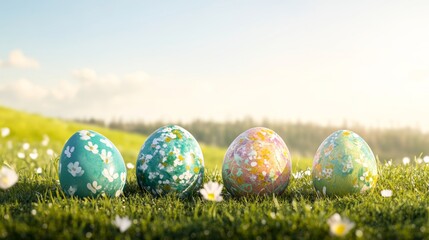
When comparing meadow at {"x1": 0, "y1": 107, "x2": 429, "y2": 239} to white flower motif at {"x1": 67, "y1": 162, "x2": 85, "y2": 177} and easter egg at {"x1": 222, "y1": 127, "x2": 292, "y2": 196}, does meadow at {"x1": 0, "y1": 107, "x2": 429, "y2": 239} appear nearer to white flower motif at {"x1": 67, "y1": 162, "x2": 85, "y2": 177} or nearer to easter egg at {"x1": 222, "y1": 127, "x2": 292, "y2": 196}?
easter egg at {"x1": 222, "y1": 127, "x2": 292, "y2": 196}

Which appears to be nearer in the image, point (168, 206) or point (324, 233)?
point (324, 233)

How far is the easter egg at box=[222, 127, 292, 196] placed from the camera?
16.6ft

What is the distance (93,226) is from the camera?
3.86m

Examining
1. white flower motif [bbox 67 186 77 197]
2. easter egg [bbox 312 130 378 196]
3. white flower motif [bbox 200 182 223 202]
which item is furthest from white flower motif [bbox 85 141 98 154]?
easter egg [bbox 312 130 378 196]

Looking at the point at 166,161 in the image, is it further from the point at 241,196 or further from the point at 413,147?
the point at 413,147

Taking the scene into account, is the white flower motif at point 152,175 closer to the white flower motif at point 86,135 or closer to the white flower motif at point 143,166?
the white flower motif at point 143,166

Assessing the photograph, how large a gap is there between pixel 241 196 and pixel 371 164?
1405 millimetres

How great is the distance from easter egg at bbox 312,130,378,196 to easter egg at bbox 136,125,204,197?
128cm

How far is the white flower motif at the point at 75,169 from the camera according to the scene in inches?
193

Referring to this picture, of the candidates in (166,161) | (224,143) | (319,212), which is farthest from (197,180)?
(224,143)

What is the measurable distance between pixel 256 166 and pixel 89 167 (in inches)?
65.5

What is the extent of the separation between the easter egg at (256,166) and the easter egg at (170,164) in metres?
0.35

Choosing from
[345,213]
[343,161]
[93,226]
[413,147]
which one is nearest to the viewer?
[93,226]

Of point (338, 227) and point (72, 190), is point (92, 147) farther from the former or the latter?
point (338, 227)
